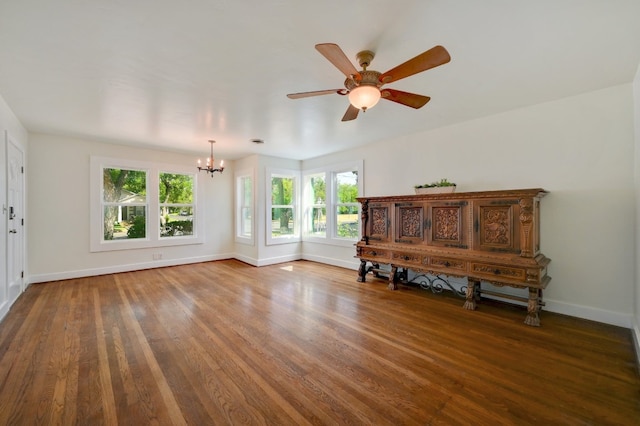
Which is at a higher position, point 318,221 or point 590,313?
point 318,221

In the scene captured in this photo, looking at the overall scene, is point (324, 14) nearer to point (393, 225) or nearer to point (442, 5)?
point (442, 5)

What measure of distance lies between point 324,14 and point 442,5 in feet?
2.40

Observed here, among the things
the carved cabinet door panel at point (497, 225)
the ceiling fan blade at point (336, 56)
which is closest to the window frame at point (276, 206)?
the carved cabinet door panel at point (497, 225)

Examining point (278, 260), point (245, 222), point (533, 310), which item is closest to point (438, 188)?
point (533, 310)

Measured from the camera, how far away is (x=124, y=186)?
5352mm

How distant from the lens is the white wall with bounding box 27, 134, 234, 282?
176 inches

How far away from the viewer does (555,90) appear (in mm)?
2887

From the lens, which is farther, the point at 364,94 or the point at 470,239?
the point at 470,239

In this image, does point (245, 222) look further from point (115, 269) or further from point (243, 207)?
point (115, 269)

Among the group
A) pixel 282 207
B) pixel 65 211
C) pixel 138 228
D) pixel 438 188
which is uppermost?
pixel 438 188

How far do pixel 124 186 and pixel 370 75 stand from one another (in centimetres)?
536

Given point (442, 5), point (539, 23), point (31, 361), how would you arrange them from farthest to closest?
1. point (31, 361)
2. point (539, 23)
3. point (442, 5)

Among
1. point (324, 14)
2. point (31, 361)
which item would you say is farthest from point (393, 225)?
point (31, 361)

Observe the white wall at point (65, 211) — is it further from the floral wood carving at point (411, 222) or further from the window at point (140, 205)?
the floral wood carving at point (411, 222)
